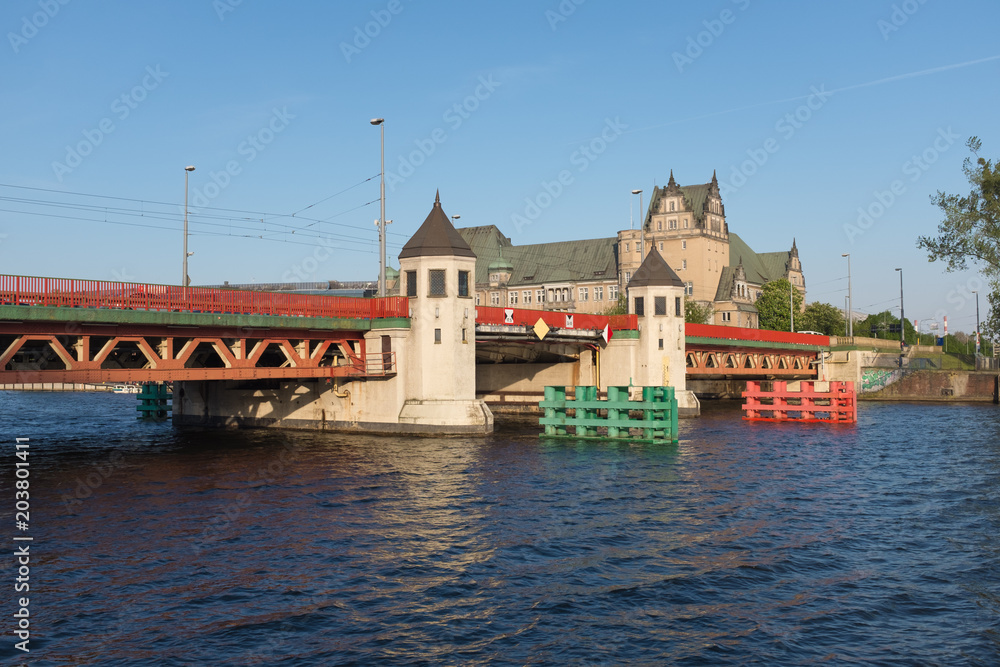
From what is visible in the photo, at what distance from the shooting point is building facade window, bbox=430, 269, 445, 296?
152 feet

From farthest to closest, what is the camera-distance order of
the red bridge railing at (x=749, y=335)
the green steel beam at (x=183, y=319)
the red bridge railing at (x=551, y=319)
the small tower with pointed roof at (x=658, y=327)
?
the red bridge railing at (x=749, y=335)
the small tower with pointed roof at (x=658, y=327)
the red bridge railing at (x=551, y=319)
the green steel beam at (x=183, y=319)

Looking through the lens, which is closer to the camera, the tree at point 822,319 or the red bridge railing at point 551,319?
the red bridge railing at point 551,319

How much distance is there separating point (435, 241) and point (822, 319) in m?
125

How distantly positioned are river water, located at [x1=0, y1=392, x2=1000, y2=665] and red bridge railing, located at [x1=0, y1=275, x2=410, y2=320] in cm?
686

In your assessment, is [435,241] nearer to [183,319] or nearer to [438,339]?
[438,339]

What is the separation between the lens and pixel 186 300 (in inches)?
1462

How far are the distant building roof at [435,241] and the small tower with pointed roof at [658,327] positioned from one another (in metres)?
18.2

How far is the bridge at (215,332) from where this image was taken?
32.6 metres

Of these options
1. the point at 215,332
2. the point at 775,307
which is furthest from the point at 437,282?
the point at 775,307

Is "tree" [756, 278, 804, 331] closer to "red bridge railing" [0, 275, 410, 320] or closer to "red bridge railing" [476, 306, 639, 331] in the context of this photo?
"red bridge railing" [476, 306, 639, 331]

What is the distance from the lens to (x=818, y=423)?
59.7 meters

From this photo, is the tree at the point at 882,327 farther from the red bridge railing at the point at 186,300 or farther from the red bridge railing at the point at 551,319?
the red bridge railing at the point at 186,300

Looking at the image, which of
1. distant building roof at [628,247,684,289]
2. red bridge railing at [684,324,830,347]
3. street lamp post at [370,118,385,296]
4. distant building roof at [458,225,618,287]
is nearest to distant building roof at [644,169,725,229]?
distant building roof at [458,225,618,287]

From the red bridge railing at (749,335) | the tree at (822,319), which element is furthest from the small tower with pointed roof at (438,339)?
the tree at (822,319)
